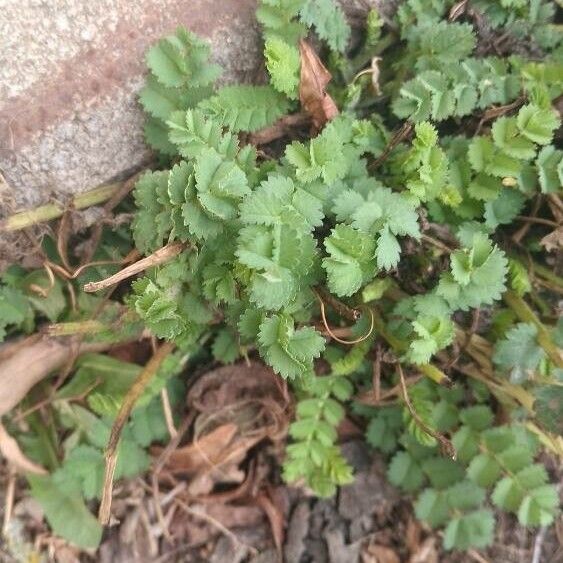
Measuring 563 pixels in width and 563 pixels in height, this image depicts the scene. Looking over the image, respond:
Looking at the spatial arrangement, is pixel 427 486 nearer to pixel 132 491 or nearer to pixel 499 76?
pixel 132 491

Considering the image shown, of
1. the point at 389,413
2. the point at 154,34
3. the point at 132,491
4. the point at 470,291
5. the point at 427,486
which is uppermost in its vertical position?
the point at 154,34

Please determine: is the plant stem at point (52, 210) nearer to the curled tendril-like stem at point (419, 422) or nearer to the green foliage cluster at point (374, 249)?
the green foliage cluster at point (374, 249)

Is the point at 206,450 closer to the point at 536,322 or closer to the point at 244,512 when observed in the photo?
the point at 244,512

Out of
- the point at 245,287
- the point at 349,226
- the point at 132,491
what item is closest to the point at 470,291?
the point at 349,226

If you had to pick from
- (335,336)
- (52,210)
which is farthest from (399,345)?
(52,210)

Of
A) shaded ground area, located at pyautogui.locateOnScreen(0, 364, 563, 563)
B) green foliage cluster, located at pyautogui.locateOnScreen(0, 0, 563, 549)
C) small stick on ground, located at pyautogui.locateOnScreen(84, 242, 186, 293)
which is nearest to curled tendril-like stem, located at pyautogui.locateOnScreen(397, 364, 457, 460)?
green foliage cluster, located at pyautogui.locateOnScreen(0, 0, 563, 549)

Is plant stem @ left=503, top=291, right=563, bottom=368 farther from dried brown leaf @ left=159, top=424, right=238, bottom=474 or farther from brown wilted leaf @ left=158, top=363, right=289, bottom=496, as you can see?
dried brown leaf @ left=159, top=424, right=238, bottom=474

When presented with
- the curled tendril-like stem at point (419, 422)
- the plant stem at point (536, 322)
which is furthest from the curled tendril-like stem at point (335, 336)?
the plant stem at point (536, 322)
